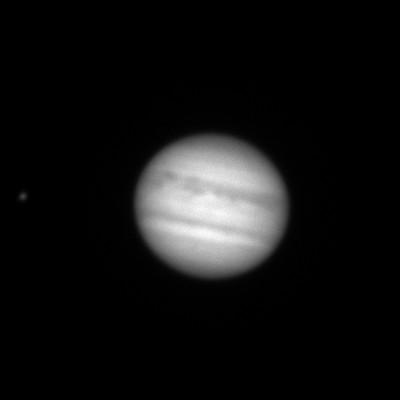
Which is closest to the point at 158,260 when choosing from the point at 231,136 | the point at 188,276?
the point at 188,276

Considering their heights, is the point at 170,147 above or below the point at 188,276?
above

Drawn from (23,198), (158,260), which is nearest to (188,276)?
(158,260)

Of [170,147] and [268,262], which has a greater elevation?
[170,147]

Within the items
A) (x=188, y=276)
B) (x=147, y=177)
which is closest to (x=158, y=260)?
(x=188, y=276)

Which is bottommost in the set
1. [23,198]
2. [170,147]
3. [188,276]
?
[188,276]

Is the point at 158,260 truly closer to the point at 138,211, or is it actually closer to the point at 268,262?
the point at 138,211

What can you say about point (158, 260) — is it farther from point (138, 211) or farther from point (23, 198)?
point (23, 198)

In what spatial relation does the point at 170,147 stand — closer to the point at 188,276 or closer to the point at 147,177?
the point at 147,177
